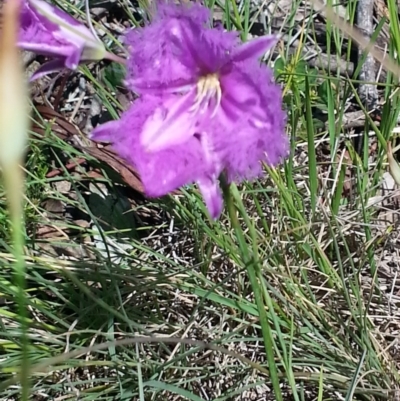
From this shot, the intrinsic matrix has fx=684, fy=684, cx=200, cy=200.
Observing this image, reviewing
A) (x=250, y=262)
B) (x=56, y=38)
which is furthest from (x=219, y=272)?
(x=56, y=38)

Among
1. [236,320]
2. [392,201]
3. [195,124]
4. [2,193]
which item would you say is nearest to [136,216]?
[2,193]

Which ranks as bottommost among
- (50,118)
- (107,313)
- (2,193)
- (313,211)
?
(107,313)

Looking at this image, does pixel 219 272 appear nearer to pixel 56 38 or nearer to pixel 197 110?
pixel 197 110

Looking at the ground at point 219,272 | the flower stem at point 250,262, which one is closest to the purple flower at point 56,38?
the flower stem at point 250,262

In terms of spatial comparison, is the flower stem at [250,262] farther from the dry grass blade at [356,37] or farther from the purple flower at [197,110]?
the dry grass blade at [356,37]

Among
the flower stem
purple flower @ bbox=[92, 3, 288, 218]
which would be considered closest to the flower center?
purple flower @ bbox=[92, 3, 288, 218]

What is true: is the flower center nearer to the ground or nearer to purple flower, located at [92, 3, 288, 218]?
purple flower, located at [92, 3, 288, 218]

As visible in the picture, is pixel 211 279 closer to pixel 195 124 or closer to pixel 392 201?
pixel 392 201
